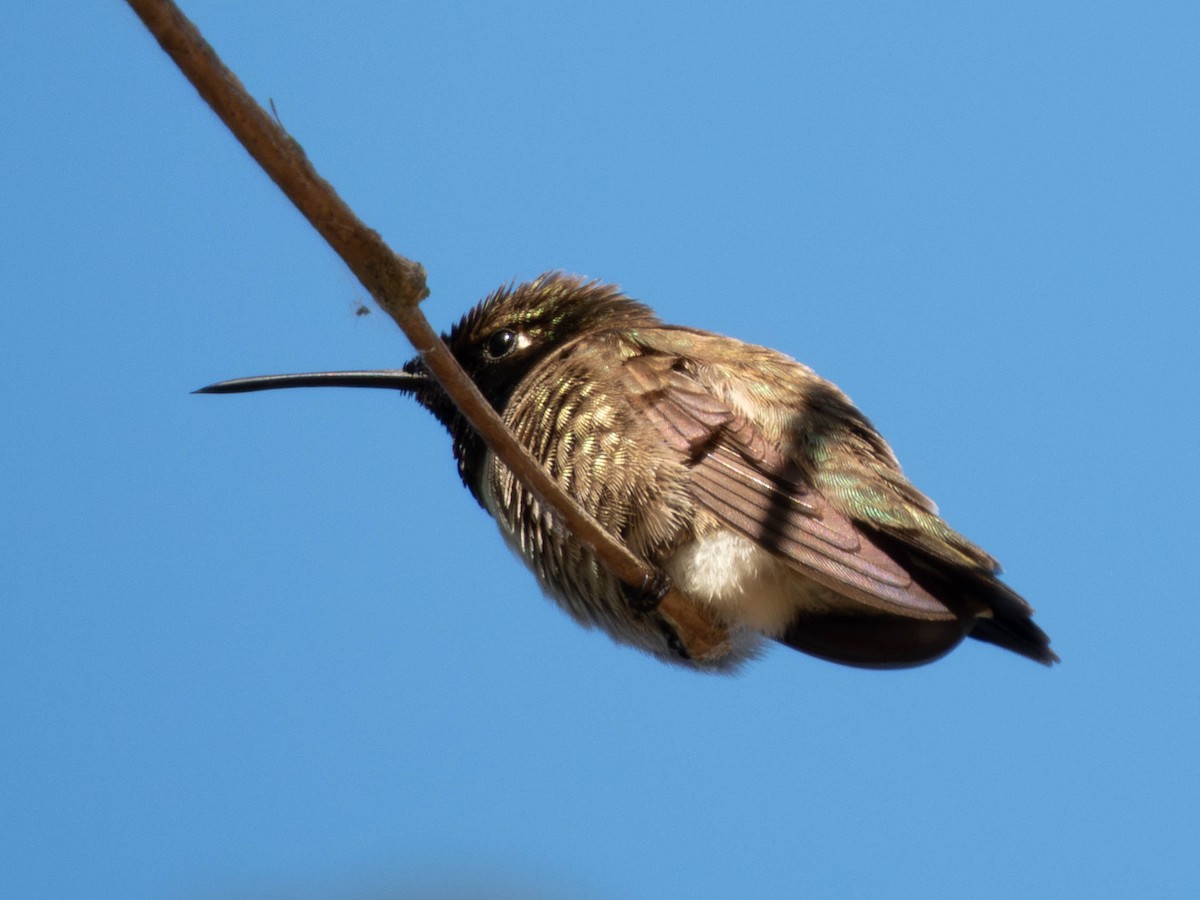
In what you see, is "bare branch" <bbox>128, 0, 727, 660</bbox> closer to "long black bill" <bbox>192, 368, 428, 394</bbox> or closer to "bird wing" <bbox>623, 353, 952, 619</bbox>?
"bird wing" <bbox>623, 353, 952, 619</bbox>

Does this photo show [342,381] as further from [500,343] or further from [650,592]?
[650,592]

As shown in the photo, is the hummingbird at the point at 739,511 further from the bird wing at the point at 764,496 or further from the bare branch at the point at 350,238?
the bare branch at the point at 350,238

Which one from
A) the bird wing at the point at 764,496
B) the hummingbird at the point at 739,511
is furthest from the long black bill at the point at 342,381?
the bird wing at the point at 764,496

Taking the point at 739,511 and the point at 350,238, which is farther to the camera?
the point at 739,511

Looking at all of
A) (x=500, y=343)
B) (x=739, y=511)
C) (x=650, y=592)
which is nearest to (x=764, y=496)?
(x=739, y=511)

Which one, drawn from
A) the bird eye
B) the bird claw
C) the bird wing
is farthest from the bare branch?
the bird eye

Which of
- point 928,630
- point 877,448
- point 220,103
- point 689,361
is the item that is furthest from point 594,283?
point 220,103
